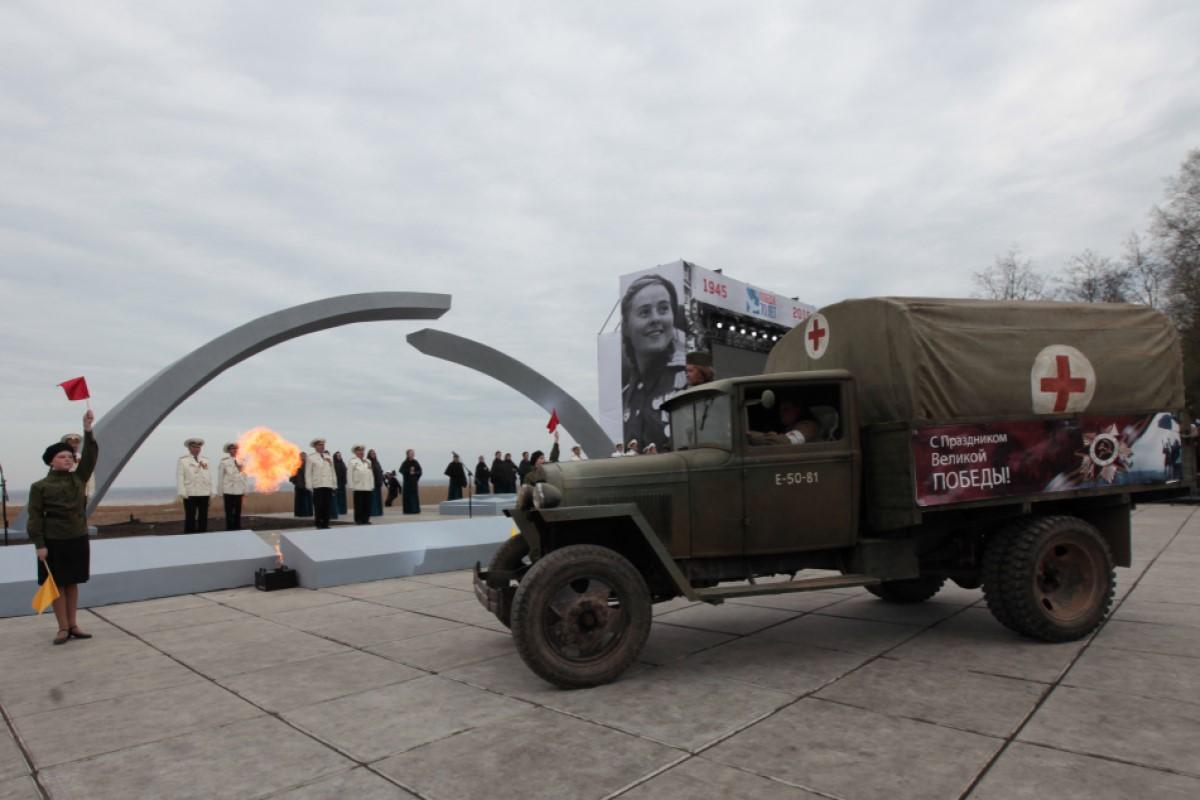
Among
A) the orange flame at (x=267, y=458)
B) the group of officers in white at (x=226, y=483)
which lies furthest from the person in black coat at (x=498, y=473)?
the group of officers in white at (x=226, y=483)

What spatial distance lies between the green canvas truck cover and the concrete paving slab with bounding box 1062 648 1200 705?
5.40 ft

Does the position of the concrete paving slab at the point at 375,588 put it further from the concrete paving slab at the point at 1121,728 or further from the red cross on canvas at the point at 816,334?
the concrete paving slab at the point at 1121,728

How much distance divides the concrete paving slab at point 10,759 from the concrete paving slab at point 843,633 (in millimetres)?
4409

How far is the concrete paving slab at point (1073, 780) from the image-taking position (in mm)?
2598

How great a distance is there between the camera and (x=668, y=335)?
33.7 meters

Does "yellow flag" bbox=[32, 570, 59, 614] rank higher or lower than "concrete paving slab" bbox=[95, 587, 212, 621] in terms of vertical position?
higher

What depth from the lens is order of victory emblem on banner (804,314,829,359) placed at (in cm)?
545

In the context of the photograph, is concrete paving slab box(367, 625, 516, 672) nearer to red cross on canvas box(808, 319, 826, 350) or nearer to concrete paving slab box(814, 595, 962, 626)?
concrete paving slab box(814, 595, 962, 626)

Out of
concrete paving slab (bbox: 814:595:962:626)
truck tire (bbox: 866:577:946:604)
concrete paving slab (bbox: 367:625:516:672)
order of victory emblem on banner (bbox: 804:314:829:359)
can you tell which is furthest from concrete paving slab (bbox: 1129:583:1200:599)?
concrete paving slab (bbox: 367:625:516:672)

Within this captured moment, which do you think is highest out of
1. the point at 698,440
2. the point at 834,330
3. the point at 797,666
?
the point at 834,330

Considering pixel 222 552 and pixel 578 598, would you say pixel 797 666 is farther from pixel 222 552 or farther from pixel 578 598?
pixel 222 552

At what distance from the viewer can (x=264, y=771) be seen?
3.01 metres

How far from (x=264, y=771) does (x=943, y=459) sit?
4296 mm

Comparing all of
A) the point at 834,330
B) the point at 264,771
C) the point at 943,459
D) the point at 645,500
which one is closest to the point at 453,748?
the point at 264,771
